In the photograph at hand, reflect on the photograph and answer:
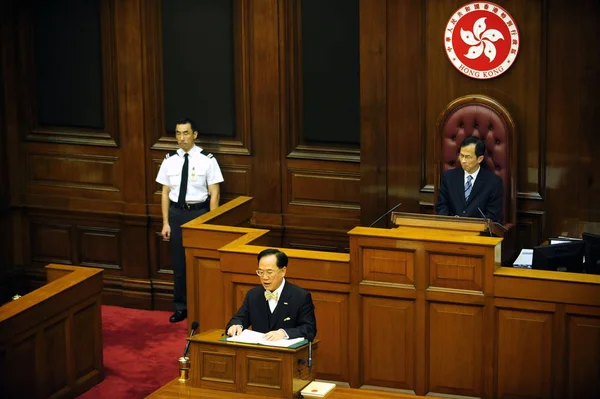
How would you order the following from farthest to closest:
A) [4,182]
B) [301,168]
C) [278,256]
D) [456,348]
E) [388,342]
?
1. [4,182]
2. [301,168]
3. [388,342]
4. [456,348]
5. [278,256]

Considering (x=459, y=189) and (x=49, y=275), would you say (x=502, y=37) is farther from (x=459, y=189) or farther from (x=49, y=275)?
(x=49, y=275)

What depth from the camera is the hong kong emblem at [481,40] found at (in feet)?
27.5

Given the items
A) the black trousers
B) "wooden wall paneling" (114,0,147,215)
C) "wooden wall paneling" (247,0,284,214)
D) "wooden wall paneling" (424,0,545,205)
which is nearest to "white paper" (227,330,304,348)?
"wooden wall paneling" (424,0,545,205)

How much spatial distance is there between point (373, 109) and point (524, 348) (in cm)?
221

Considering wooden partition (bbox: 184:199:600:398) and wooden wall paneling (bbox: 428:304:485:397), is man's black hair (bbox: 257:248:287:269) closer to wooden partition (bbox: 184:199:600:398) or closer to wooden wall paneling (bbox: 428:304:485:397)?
wooden partition (bbox: 184:199:600:398)

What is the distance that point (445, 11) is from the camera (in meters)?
8.52

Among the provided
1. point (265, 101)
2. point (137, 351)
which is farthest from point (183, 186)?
point (137, 351)

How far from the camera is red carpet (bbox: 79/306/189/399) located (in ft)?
27.6

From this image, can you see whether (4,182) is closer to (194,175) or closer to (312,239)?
(194,175)

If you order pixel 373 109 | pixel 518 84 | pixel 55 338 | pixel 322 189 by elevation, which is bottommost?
pixel 55 338

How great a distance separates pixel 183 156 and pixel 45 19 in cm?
174

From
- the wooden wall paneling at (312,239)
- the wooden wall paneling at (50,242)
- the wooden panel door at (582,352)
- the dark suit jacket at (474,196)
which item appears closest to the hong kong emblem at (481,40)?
the dark suit jacket at (474,196)

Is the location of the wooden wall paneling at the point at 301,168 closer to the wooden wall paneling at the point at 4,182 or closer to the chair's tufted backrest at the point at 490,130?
the chair's tufted backrest at the point at 490,130

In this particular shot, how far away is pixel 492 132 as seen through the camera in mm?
8422
